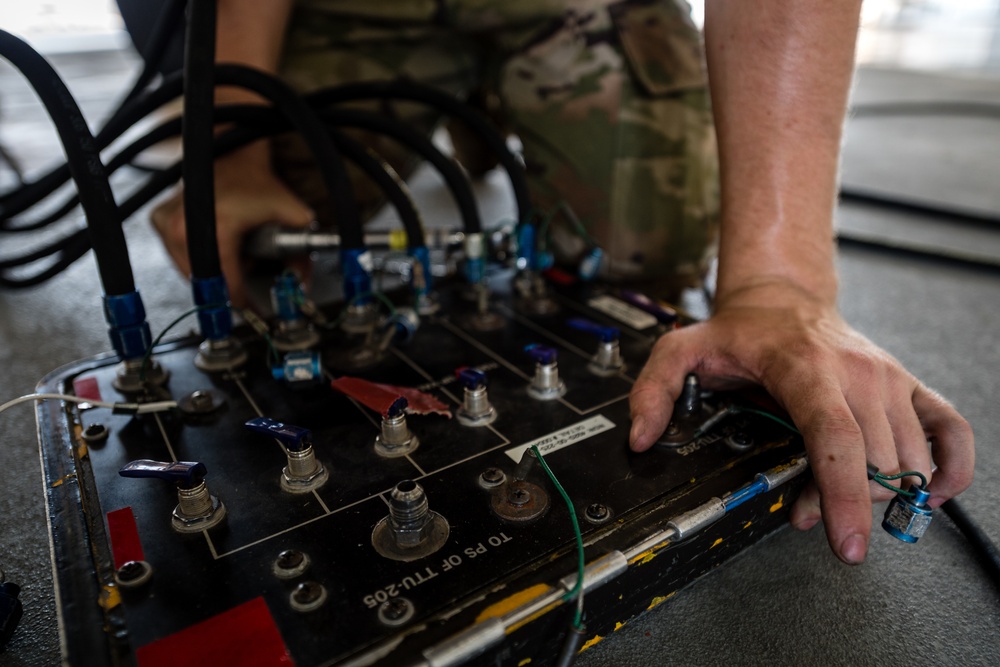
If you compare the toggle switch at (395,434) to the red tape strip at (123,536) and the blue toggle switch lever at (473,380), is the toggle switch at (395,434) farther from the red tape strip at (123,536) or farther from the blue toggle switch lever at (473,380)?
the red tape strip at (123,536)

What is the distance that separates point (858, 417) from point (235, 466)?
0.53 meters

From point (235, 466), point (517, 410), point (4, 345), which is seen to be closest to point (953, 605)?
point (517, 410)

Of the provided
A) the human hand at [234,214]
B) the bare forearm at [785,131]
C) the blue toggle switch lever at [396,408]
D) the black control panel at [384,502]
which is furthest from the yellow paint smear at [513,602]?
the human hand at [234,214]

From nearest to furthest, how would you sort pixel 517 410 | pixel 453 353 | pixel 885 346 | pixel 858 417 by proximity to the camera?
1. pixel 858 417
2. pixel 517 410
3. pixel 453 353
4. pixel 885 346

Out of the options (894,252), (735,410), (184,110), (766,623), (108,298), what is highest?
(184,110)

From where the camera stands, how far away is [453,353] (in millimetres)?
789

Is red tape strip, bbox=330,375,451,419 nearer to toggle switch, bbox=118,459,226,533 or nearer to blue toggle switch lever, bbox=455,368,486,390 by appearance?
blue toggle switch lever, bbox=455,368,486,390

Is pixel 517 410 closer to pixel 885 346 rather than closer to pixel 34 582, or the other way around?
pixel 34 582

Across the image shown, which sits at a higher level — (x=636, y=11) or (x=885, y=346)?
(x=636, y=11)

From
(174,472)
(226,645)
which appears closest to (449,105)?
(174,472)

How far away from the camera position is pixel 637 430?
60 cm

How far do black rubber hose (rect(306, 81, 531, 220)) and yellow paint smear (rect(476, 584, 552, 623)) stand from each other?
592 millimetres

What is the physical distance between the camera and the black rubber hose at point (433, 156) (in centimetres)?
90

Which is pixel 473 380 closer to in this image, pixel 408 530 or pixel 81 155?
pixel 408 530
